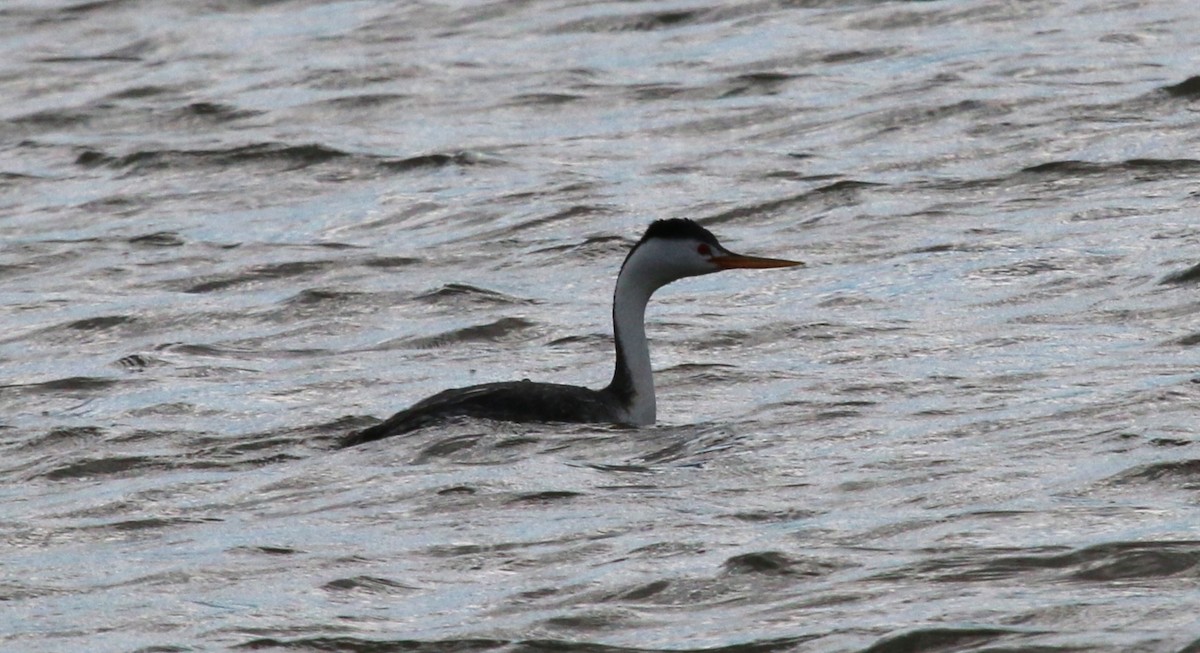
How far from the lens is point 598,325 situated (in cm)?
1333

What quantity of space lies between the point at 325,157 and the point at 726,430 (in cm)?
807

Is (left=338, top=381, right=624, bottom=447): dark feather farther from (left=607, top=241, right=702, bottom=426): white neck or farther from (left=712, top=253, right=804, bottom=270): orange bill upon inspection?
(left=712, top=253, right=804, bottom=270): orange bill

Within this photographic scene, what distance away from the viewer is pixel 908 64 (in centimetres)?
1964

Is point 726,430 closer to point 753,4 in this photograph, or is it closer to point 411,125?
point 411,125

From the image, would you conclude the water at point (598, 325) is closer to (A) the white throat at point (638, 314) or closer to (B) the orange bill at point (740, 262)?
(A) the white throat at point (638, 314)

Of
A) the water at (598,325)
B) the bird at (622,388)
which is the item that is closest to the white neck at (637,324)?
the bird at (622,388)

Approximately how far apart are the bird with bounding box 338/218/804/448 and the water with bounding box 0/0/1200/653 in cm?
13

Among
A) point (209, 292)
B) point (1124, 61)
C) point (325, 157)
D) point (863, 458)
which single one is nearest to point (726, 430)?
point (863, 458)

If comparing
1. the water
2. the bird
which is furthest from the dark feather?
the water

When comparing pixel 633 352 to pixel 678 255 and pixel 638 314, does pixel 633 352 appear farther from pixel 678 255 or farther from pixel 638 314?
pixel 678 255

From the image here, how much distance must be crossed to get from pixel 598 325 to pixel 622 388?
2325mm

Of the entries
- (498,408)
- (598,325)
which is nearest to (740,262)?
(498,408)

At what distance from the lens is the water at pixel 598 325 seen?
8094mm

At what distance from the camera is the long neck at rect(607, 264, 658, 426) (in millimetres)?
11016
